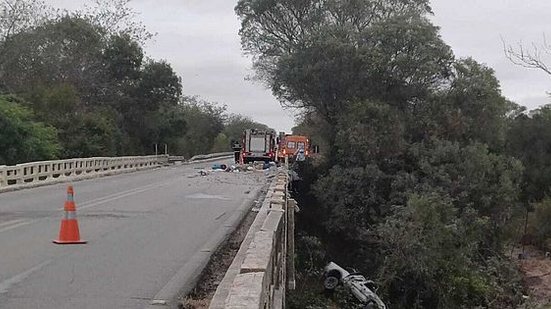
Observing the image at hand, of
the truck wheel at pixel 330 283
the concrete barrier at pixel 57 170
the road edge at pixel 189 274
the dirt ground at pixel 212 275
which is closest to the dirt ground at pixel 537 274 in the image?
the truck wheel at pixel 330 283

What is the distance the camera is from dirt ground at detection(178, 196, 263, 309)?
7925 millimetres

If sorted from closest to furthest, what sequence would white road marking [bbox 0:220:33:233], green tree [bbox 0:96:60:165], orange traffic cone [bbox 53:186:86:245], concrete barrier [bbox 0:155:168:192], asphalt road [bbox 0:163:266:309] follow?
asphalt road [bbox 0:163:266:309]
orange traffic cone [bbox 53:186:86:245]
white road marking [bbox 0:220:33:233]
concrete barrier [bbox 0:155:168:192]
green tree [bbox 0:96:60:165]

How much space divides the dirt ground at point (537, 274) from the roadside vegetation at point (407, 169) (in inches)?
29.7

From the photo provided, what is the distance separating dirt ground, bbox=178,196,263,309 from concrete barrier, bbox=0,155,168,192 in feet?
45.6

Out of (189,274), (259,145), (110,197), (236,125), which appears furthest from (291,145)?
(236,125)

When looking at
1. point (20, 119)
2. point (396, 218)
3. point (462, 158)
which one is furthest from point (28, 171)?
point (462, 158)

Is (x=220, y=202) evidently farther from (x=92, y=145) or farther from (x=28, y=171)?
(x=92, y=145)

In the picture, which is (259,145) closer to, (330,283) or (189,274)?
(330,283)

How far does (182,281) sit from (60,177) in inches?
914

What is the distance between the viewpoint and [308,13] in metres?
43.6

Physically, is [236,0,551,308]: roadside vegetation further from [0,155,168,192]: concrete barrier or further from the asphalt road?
[0,155,168,192]: concrete barrier

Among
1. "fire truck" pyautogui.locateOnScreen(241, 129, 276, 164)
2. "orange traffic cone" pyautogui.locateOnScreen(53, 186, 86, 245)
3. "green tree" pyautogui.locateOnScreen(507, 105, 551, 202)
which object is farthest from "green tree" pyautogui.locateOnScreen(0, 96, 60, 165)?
"green tree" pyautogui.locateOnScreen(507, 105, 551, 202)

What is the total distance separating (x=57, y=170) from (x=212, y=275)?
2283 centimetres

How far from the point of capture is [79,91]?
2290 inches
